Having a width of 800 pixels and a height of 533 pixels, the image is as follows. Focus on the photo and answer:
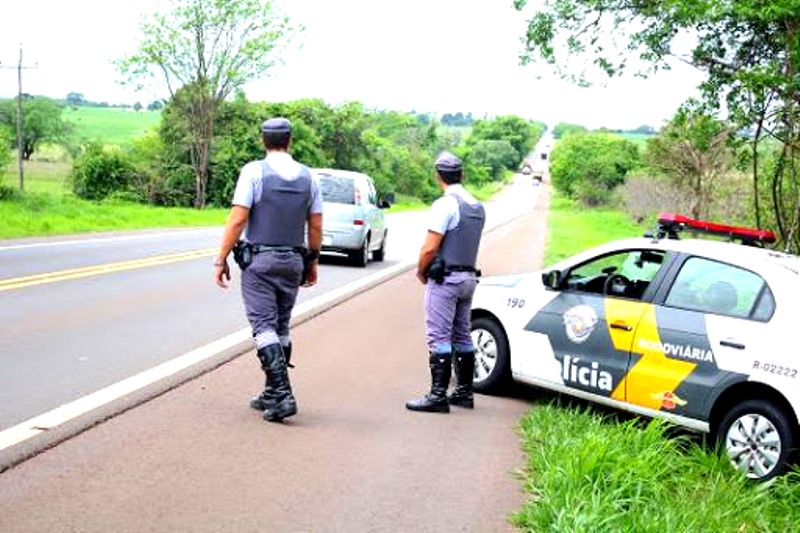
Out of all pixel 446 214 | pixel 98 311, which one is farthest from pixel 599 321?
pixel 98 311

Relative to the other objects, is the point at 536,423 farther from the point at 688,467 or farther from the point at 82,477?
the point at 82,477

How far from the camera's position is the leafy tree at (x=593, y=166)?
98.5m

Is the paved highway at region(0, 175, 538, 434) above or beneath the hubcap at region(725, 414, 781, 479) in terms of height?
beneath

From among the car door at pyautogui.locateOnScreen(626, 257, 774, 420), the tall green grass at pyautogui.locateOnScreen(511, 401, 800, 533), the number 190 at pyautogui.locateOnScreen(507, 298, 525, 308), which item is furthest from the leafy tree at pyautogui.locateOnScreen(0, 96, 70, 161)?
the tall green grass at pyautogui.locateOnScreen(511, 401, 800, 533)

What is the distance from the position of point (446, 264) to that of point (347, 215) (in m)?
12.0

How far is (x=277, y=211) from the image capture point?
6.55 meters

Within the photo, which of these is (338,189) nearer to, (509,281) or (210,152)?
(509,281)

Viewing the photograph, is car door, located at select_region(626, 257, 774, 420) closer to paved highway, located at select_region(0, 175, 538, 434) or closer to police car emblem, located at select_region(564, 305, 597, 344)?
police car emblem, located at select_region(564, 305, 597, 344)

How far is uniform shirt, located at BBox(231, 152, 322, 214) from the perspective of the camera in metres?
6.46

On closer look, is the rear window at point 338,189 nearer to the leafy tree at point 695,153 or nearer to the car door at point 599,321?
the leafy tree at point 695,153

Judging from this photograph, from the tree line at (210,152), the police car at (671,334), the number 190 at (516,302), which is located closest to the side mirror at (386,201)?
the police car at (671,334)

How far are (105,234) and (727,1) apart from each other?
1554 cm

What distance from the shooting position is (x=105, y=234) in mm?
23125

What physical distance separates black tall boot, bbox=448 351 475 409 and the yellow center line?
6.88m
